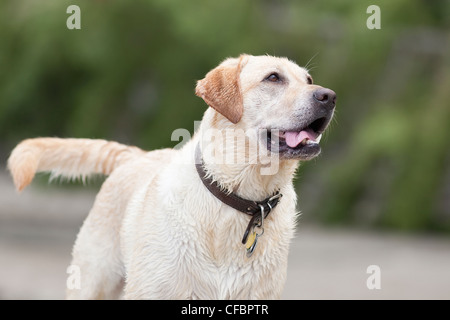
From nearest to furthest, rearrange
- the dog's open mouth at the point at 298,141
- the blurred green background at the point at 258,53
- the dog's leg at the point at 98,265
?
the dog's open mouth at the point at 298,141 < the dog's leg at the point at 98,265 < the blurred green background at the point at 258,53

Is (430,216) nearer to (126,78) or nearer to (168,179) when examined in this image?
(126,78)

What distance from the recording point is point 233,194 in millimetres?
3984

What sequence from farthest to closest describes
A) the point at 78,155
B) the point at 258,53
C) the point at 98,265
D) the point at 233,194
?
the point at 258,53, the point at 78,155, the point at 98,265, the point at 233,194

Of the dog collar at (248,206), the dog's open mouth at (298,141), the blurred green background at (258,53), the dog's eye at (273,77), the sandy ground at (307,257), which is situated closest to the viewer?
the dog's open mouth at (298,141)

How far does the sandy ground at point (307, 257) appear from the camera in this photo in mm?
9117

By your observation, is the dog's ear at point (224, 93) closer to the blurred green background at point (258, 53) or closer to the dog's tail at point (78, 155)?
the dog's tail at point (78, 155)

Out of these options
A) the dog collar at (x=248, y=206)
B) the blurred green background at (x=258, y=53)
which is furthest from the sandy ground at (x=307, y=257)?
the dog collar at (x=248, y=206)

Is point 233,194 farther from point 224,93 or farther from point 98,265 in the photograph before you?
point 98,265

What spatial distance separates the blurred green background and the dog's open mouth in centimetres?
717

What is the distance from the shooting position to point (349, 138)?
41.0 feet

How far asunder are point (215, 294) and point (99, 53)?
8528 millimetres

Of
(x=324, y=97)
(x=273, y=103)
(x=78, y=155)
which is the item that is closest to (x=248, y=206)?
(x=273, y=103)

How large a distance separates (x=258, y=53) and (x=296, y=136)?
771cm

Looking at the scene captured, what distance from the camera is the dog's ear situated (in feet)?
12.8
